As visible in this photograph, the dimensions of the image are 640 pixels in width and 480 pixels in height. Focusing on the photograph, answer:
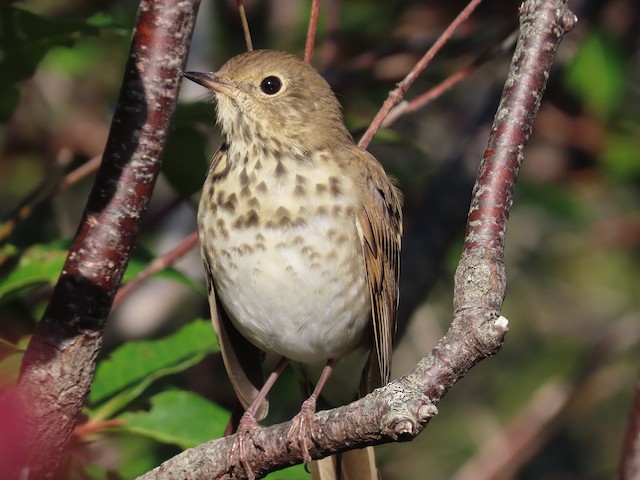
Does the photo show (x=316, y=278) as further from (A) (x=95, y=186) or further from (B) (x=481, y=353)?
(B) (x=481, y=353)

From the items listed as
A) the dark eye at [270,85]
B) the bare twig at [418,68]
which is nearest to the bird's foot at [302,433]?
the bare twig at [418,68]

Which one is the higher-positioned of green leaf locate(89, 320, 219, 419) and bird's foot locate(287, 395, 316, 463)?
green leaf locate(89, 320, 219, 419)

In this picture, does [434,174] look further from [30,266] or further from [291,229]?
[30,266]

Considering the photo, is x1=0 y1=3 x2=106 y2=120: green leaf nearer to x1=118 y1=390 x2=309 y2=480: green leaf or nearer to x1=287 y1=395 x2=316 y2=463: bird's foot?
x1=118 y1=390 x2=309 y2=480: green leaf

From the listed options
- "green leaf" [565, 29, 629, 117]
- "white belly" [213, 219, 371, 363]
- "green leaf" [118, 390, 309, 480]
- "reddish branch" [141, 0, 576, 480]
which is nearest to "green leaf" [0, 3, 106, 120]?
"white belly" [213, 219, 371, 363]

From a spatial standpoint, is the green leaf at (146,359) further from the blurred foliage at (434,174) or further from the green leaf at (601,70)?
the green leaf at (601,70)

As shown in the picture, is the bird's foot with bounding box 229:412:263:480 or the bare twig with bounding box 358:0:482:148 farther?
the bare twig with bounding box 358:0:482:148
